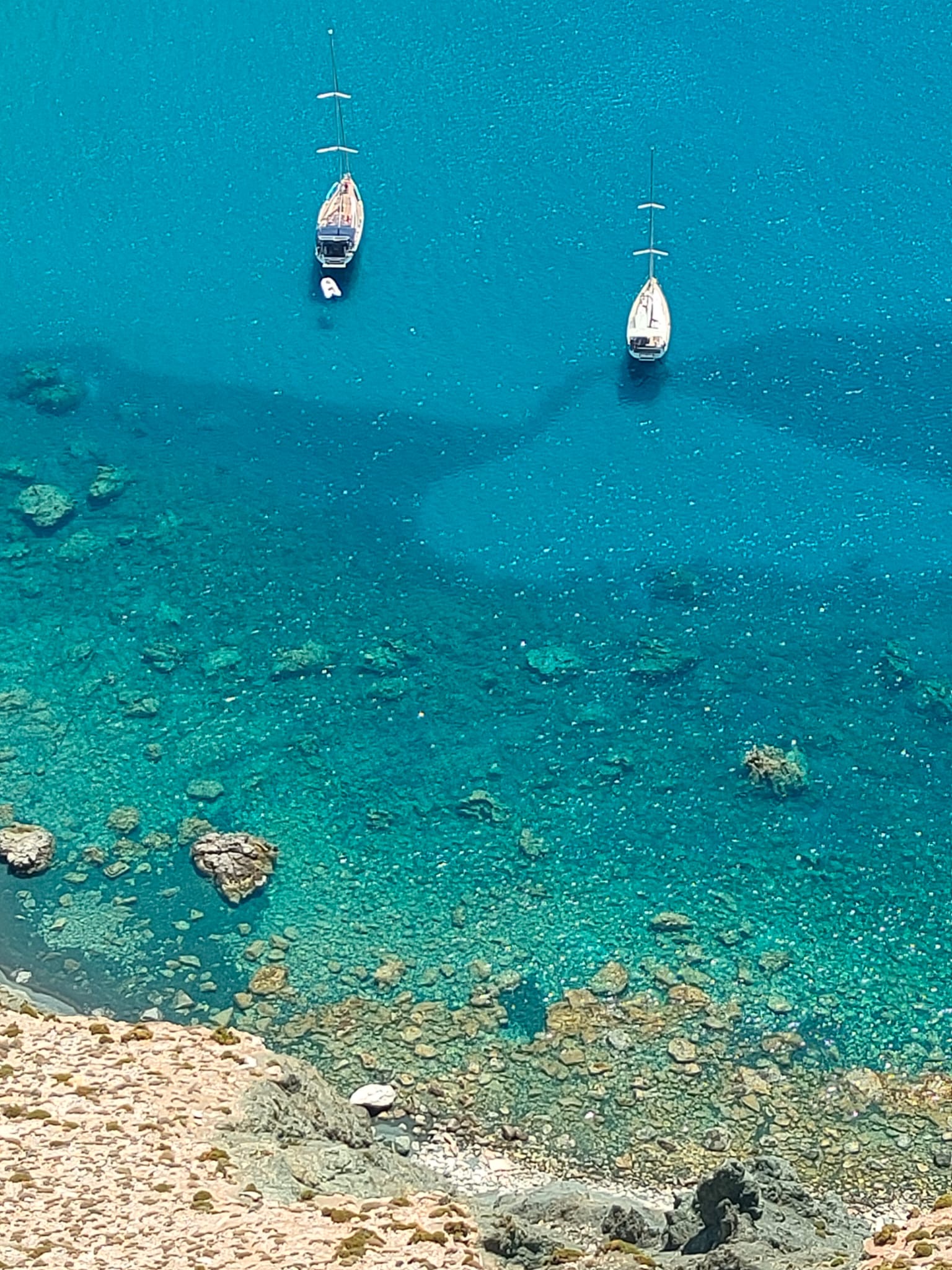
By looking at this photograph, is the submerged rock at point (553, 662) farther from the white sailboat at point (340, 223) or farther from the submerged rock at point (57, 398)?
the submerged rock at point (57, 398)

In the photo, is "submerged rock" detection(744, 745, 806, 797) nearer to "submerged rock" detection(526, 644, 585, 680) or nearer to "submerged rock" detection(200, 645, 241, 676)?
"submerged rock" detection(526, 644, 585, 680)

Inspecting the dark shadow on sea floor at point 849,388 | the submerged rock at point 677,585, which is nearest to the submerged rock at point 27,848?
the submerged rock at point 677,585

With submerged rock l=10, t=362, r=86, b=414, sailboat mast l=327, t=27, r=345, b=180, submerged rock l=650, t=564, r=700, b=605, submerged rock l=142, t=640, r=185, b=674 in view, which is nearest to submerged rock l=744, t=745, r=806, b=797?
submerged rock l=650, t=564, r=700, b=605

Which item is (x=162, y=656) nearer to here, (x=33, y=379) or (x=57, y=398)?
(x=57, y=398)

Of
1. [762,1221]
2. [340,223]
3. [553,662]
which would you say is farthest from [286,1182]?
[340,223]

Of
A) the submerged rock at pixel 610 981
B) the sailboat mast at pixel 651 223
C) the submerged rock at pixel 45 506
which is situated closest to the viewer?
the submerged rock at pixel 610 981

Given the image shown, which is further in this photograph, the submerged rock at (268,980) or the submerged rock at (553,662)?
the submerged rock at (553,662)

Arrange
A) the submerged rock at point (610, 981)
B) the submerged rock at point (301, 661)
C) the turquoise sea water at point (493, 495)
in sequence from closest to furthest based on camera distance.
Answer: the submerged rock at point (610, 981), the turquoise sea water at point (493, 495), the submerged rock at point (301, 661)
